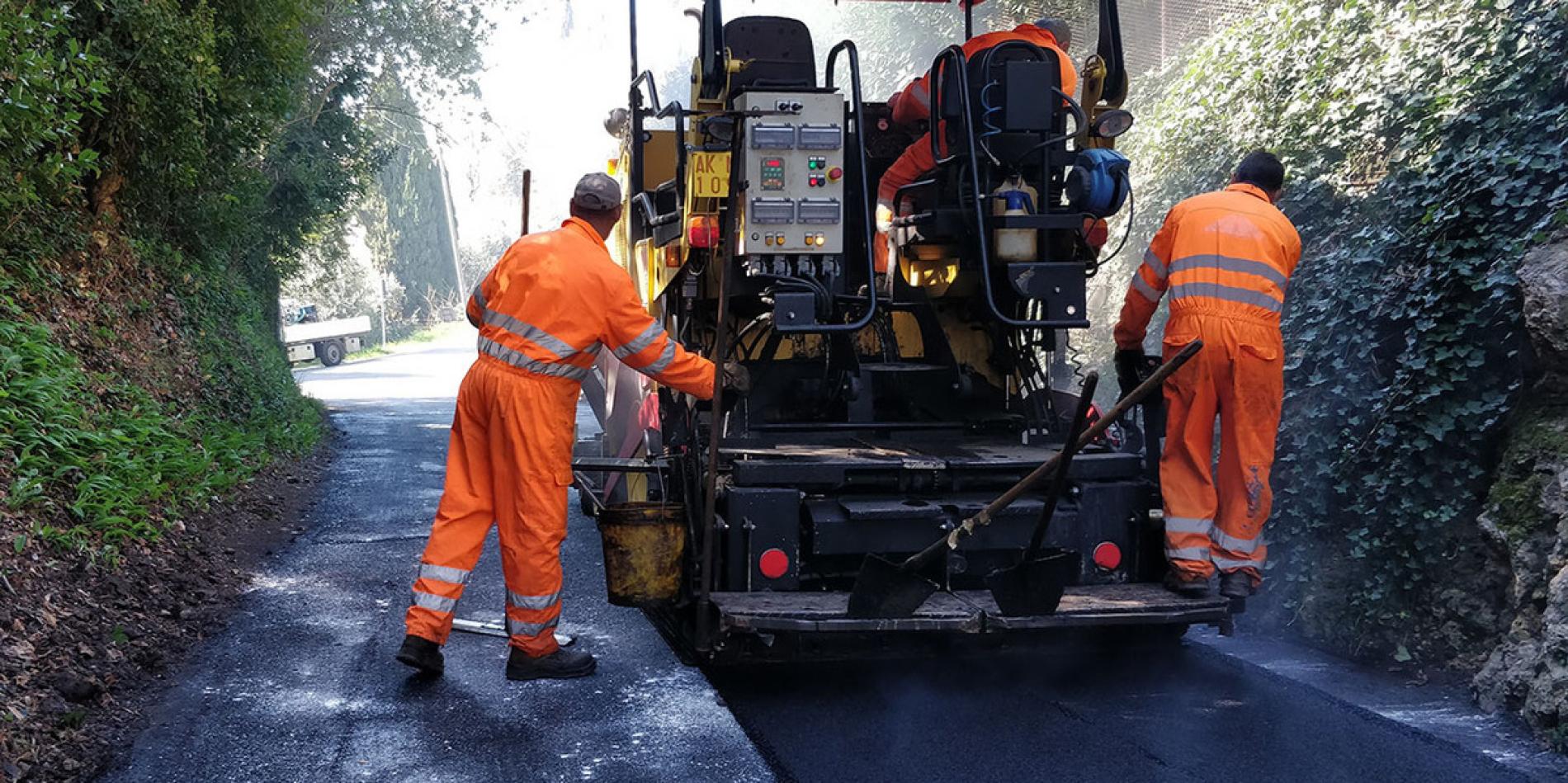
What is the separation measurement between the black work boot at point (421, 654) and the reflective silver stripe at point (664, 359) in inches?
47.9

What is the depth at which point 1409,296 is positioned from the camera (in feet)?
16.4

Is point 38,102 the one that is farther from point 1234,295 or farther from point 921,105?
point 1234,295

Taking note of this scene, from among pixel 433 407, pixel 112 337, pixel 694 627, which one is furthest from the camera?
pixel 433 407

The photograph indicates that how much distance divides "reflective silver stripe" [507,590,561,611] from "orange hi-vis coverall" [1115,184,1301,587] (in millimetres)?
2151

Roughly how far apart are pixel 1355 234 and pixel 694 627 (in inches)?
131

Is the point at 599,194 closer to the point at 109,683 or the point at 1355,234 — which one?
the point at 109,683

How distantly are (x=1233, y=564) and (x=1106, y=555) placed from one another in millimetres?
437

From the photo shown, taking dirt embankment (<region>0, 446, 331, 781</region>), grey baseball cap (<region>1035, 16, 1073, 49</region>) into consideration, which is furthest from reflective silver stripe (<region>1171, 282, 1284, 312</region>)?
dirt embankment (<region>0, 446, 331, 781</region>)

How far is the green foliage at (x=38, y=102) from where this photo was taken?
5.72 m

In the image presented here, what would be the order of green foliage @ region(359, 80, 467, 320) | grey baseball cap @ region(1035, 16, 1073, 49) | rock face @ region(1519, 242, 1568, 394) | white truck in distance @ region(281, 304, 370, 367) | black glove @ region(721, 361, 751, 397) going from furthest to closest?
green foliage @ region(359, 80, 467, 320), white truck in distance @ region(281, 304, 370, 367), grey baseball cap @ region(1035, 16, 1073, 49), black glove @ region(721, 361, 751, 397), rock face @ region(1519, 242, 1568, 394)

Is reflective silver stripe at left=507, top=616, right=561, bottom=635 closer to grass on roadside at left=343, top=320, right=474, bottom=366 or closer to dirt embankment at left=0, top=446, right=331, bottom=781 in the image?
dirt embankment at left=0, top=446, right=331, bottom=781

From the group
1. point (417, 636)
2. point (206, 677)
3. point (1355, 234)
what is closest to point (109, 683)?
point (206, 677)

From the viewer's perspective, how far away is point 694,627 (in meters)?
4.40

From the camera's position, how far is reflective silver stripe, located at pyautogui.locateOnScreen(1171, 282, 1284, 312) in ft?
14.8
